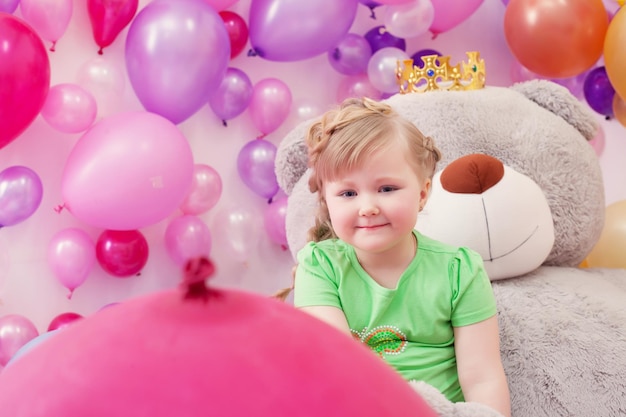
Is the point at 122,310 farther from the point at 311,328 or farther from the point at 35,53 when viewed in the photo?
the point at 35,53

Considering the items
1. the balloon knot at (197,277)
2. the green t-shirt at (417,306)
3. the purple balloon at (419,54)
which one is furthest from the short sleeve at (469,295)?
the purple balloon at (419,54)

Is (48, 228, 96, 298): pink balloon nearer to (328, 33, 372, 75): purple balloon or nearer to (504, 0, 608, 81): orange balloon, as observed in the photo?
(328, 33, 372, 75): purple balloon

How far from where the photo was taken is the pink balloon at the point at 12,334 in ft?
5.98

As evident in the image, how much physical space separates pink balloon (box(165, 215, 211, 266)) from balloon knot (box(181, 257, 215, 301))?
1.62 metres

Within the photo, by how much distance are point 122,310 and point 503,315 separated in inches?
38.8

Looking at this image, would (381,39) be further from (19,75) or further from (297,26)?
(19,75)

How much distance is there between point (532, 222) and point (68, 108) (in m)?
1.07

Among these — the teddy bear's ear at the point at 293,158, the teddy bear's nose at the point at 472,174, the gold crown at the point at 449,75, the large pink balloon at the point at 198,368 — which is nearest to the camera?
the large pink balloon at the point at 198,368

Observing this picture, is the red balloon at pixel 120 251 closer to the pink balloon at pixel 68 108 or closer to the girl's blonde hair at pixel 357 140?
the pink balloon at pixel 68 108

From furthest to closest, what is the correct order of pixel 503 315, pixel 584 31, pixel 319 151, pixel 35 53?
pixel 584 31 < pixel 35 53 < pixel 503 315 < pixel 319 151

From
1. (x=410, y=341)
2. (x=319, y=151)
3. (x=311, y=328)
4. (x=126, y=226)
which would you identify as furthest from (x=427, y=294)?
(x=126, y=226)

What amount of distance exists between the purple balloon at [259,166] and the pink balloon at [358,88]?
0.28 metres

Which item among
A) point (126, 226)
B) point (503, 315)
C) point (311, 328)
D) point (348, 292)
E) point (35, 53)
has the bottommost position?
point (126, 226)

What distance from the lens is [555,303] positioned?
1357 millimetres
